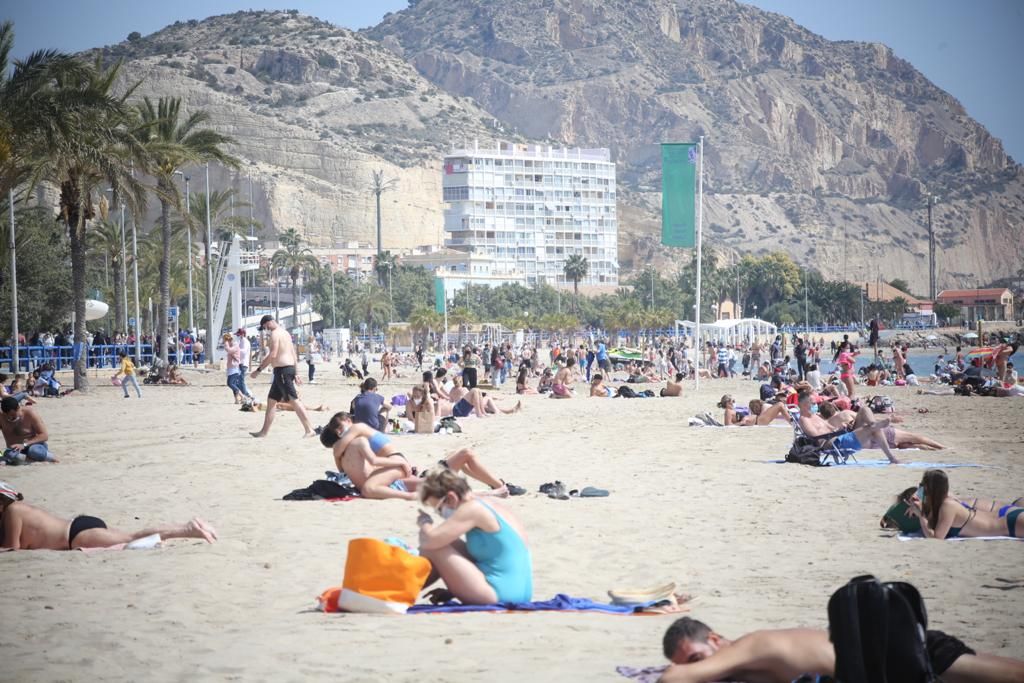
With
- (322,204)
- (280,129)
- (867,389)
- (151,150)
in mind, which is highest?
(280,129)

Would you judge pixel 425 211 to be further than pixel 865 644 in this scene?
Yes

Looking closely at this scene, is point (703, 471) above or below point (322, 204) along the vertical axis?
below

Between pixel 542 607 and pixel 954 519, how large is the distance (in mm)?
3201

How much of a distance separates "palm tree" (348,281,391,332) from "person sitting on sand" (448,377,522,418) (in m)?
75.6

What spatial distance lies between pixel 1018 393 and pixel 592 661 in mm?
21258

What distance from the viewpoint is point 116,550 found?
Result: 7781 millimetres

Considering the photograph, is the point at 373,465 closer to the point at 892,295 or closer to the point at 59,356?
the point at 59,356

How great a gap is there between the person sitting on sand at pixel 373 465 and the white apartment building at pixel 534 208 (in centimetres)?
13038

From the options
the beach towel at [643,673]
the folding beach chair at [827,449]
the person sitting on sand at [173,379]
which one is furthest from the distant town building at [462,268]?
the beach towel at [643,673]

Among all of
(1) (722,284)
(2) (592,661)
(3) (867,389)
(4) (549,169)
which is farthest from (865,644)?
(4) (549,169)

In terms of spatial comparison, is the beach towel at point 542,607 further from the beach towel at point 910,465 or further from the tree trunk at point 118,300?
the tree trunk at point 118,300

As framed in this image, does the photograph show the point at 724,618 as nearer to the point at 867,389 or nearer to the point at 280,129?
the point at 867,389

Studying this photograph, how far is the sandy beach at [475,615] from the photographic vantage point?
5426 mm

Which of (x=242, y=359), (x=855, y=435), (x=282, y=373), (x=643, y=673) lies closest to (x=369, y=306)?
(x=242, y=359)
